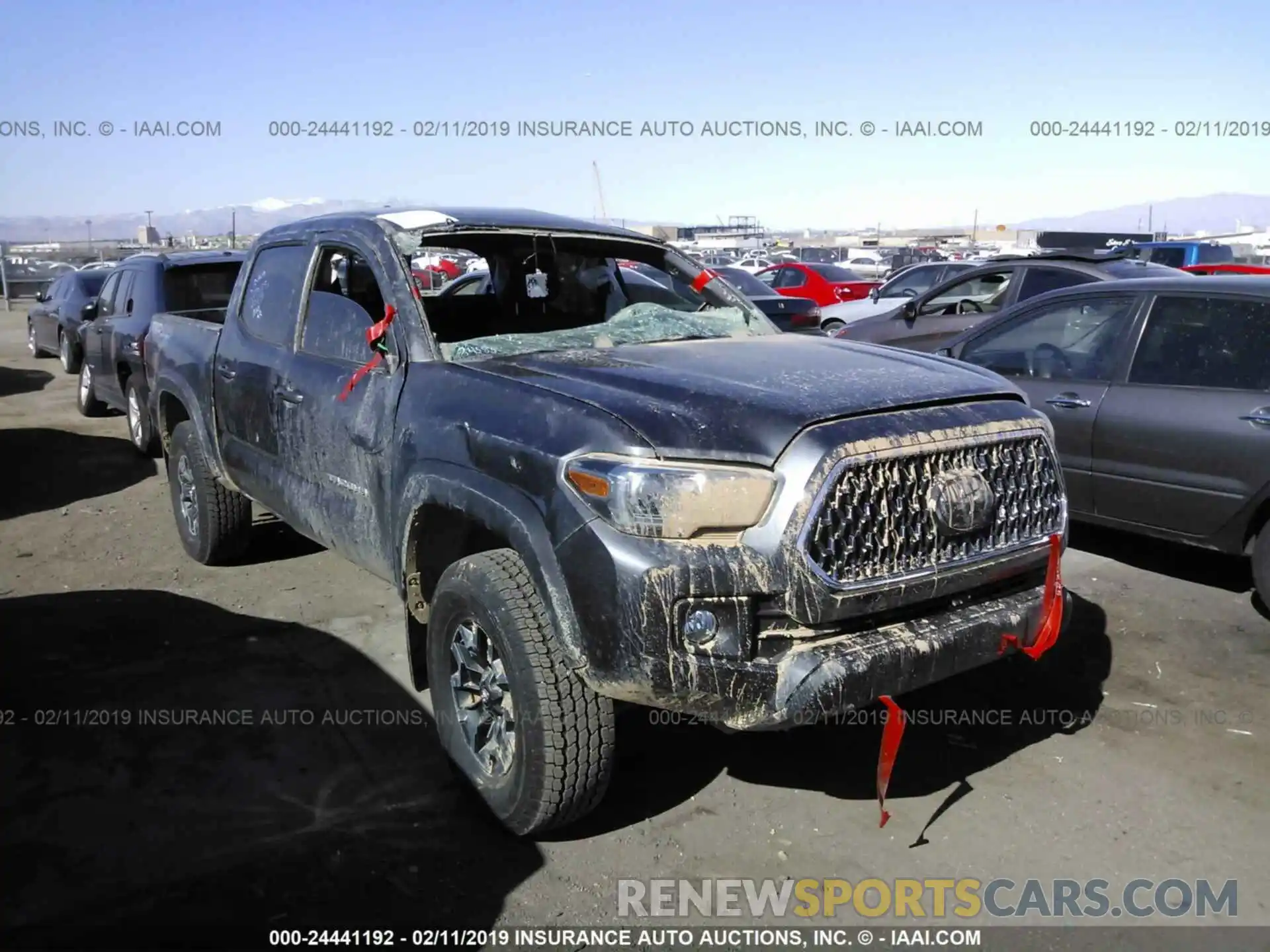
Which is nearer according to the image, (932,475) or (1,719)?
(932,475)

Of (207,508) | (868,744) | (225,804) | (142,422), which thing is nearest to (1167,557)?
(868,744)

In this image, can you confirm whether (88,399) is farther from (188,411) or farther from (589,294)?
(589,294)

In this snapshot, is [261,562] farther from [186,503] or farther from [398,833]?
[398,833]

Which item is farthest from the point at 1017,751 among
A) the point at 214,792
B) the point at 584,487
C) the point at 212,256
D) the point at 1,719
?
the point at 212,256

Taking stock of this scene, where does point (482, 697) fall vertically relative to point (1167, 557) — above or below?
above

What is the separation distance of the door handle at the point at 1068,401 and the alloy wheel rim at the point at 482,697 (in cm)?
384

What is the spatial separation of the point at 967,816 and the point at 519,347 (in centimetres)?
224

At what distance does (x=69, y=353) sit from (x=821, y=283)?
12129mm

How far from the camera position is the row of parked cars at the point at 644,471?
2.73 metres

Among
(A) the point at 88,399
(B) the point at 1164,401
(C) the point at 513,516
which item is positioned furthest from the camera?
(A) the point at 88,399

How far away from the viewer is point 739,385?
311 centimetres

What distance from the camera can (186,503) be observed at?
6016 millimetres

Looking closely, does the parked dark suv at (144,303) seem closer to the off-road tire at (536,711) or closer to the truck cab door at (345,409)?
the truck cab door at (345,409)

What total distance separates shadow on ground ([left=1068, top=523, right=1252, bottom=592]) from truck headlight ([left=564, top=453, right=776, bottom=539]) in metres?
3.81
